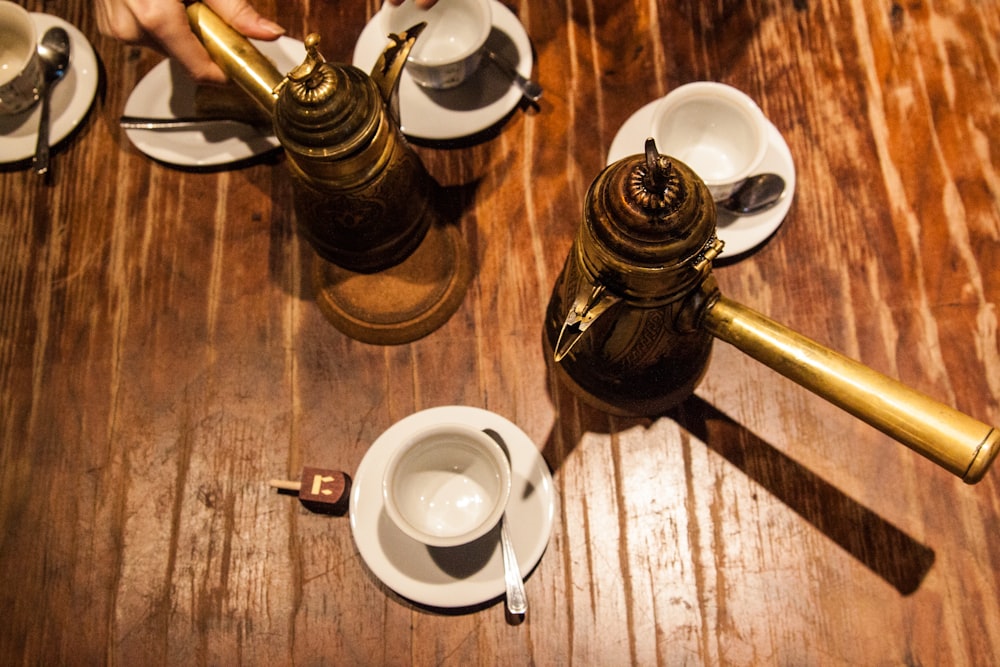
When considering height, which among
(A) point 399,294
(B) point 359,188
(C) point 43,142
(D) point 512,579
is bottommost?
(D) point 512,579

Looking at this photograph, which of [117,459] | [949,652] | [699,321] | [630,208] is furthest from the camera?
[117,459]

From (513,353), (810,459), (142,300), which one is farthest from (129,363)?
(810,459)

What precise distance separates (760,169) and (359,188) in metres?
0.61

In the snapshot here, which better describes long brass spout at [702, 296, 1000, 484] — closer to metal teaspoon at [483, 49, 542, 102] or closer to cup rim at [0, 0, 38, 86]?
metal teaspoon at [483, 49, 542, 102]

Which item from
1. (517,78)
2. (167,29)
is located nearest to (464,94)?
(517,78)

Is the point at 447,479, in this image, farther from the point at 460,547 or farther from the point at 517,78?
the point at 517,78

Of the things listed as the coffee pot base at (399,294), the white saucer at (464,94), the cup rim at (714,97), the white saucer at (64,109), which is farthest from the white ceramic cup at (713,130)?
the white saucer at (64,109)

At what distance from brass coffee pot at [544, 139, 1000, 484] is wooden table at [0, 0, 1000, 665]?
0.93 feet

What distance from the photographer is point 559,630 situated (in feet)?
3.16

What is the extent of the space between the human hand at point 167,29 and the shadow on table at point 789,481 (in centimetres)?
68

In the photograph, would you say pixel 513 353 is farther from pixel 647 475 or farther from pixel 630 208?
pixel 630 208

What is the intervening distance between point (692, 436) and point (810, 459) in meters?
0.17

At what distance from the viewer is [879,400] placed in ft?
2.09

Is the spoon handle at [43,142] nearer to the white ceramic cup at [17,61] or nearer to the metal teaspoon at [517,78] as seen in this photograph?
the white ceramic cup at [17,61]
